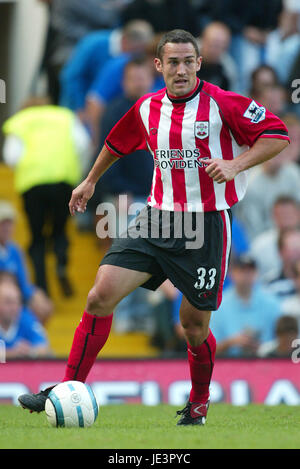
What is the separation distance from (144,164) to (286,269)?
1.79m

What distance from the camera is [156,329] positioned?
10.3 m

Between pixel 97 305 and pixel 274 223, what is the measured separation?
5.12 m

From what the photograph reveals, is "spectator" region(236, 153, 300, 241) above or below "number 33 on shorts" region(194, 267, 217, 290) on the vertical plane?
→ above

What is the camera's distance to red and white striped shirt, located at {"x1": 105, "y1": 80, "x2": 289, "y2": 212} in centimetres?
590

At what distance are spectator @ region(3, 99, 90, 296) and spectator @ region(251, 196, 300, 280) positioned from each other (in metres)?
2.05

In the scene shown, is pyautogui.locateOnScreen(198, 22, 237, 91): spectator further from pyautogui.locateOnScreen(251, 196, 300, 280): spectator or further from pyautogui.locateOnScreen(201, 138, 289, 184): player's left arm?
pyautogui.locateOnScreen(201, 138, 289, 184): player's left arm

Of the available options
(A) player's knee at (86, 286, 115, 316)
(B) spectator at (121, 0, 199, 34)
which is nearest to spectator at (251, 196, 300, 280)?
(B) spectator at (121, 0, 199, 34)

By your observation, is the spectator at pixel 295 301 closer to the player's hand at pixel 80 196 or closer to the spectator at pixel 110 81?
the spectator at pixel 110 81

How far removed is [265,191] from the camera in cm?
1081

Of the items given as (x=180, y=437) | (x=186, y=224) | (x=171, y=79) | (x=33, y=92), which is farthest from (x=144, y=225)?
(x=33, y=92)

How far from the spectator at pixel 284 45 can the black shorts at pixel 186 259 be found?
20.8ft

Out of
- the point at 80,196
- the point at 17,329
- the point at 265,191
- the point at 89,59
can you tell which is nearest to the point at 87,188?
the point at 80,196
